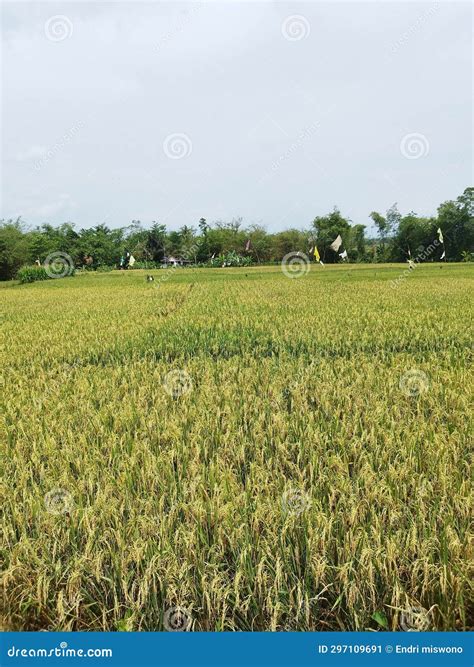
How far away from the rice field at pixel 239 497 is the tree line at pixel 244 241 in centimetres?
4188

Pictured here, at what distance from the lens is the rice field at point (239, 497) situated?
82.1 inches

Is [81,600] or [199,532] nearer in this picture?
[81,600]

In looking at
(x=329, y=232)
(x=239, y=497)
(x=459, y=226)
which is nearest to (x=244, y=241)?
(x=329, y=232)

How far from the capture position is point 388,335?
27.3 ft

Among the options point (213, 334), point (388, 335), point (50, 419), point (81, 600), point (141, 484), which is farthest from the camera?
point (213, 334)

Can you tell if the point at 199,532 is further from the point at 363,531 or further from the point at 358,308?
the point at 358,308

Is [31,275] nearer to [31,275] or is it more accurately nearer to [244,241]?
[31,275]

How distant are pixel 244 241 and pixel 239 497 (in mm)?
77223

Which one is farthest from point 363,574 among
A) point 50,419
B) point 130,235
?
point 130,235

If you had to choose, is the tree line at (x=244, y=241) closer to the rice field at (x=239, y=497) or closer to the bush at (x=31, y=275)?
the bush at (x=31, y=275)

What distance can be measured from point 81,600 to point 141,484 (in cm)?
88

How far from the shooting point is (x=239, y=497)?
265 centimetres

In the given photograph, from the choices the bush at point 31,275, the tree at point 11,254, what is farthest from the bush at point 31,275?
the tree at point 11,254

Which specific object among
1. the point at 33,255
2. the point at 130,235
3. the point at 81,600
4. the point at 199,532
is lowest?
the point at 81,600
